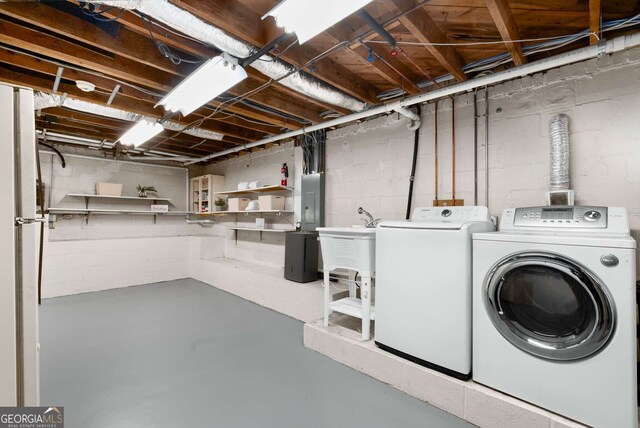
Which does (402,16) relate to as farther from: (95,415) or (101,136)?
(101,136)

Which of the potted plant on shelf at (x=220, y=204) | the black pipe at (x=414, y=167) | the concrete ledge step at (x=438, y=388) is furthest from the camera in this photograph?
the potted plant on shelf at (x=220, y=204)

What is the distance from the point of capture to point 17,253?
115cm

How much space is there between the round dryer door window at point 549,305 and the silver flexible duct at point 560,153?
2.94 feet

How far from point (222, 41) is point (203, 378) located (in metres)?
2.38

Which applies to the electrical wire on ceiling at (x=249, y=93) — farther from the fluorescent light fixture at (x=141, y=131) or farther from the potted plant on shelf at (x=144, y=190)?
the potted plant on shelf at (x=144, y=190)

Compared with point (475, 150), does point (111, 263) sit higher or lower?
lower

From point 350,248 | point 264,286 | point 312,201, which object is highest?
point 312,201

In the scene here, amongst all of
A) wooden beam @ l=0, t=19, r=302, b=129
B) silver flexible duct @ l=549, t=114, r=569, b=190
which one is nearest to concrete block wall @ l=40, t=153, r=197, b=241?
wooden beam @ l=0, t=19, r=302, b=129

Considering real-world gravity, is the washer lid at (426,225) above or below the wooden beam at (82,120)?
below

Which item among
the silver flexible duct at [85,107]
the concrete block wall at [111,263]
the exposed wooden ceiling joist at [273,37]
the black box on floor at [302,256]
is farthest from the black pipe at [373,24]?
the concrete block wall at [111,263]

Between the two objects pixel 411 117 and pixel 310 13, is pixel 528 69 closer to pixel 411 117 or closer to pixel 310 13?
pixel 411 117

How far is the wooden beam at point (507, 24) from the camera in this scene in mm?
1614

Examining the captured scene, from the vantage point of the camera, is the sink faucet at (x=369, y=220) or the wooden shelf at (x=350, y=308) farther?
the sink faucet at (x=369, y=220)

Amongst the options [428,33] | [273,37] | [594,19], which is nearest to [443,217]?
[428,33]
